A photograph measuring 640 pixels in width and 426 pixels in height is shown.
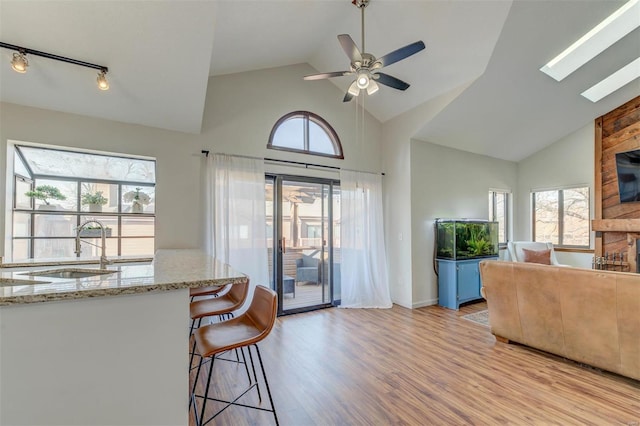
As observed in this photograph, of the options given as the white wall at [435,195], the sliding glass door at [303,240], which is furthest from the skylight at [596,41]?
the sliding glass door at [303,240]

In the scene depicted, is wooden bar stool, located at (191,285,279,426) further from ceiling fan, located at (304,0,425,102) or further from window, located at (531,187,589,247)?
window, located at (531,187,589,247)

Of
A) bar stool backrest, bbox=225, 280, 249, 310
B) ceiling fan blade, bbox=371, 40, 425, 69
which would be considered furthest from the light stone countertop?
ceiling fan blade, bbox=371, 40, 425, 69

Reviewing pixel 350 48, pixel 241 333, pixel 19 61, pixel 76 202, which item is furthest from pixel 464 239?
pixel 19 61

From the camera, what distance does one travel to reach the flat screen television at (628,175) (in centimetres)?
455

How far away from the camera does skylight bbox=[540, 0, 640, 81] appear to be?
3160 millimetres

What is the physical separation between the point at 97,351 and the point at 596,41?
5.59m

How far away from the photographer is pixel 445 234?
4.69 m

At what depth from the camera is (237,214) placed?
3.72 metres

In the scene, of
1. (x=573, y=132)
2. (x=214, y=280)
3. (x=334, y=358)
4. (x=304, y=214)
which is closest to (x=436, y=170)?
(x=304, y=214)

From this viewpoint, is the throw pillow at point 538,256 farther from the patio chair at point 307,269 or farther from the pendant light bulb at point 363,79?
the pendant light bulb at point 363,79

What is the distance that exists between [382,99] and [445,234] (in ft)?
7.98

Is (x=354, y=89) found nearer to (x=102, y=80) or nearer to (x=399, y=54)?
(x=399, y=54)

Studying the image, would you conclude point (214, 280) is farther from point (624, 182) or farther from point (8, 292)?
point (624, 182)

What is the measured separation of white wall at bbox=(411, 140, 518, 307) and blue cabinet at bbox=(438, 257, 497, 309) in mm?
155
